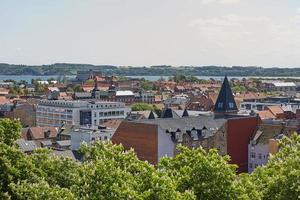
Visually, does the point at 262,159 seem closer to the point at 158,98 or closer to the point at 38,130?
the point at 38,130

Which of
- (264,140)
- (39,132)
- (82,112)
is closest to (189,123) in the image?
(264,140)

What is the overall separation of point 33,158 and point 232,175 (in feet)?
37.8

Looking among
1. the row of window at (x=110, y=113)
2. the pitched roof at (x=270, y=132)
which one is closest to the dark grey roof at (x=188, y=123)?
the pitched roof at (x=270, y=132)

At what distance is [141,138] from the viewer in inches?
2815

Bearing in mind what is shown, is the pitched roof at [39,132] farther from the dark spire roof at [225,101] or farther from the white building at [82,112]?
the dark spire roof at [225,101]

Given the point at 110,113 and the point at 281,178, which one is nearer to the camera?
the point at 281,178

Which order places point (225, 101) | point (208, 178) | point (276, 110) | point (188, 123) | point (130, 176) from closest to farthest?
1. point (130, 176)
2. point (208, 178)
3. point (188, 123)
4. point (225, 101)
5. point (276, 110)

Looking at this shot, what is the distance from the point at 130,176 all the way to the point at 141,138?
149ft

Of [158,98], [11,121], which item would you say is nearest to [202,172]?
[11,121]

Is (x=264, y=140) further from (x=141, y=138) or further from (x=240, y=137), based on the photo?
(x=141, y=138)

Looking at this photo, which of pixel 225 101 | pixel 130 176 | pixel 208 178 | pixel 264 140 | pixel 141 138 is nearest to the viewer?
pixel 130 176

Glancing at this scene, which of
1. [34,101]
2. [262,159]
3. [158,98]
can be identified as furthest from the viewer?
[158,98]

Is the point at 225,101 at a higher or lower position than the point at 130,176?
lower

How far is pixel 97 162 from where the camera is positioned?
86.1 feet
